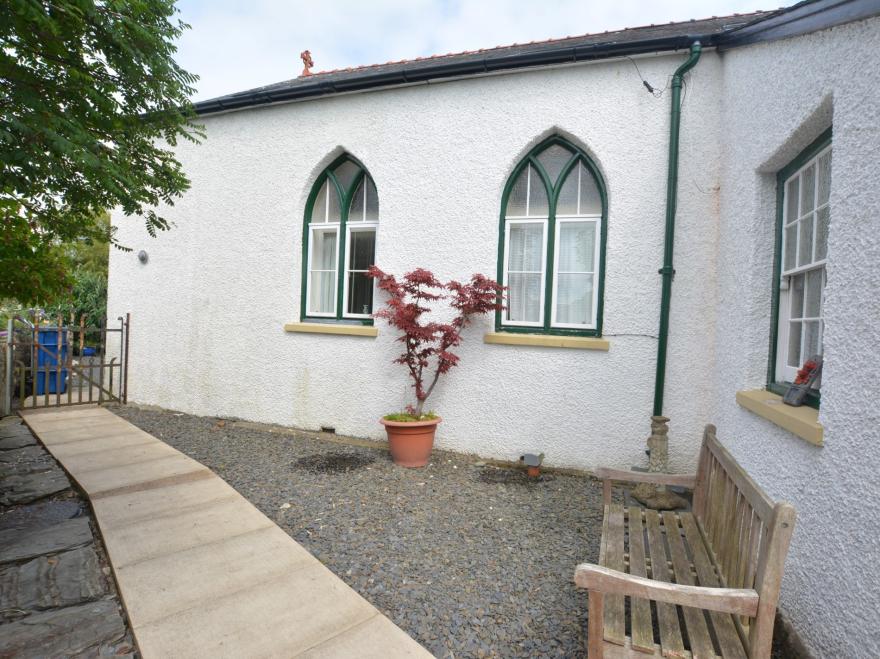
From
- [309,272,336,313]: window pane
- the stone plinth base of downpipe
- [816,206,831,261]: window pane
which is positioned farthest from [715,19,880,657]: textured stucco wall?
[309,272,336,313]: window pane

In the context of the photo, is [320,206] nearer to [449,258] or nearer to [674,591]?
[449,258]

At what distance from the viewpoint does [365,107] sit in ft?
21.1

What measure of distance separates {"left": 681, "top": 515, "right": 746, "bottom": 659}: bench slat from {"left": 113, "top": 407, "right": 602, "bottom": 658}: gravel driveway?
2.33ft

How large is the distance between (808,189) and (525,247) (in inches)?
117

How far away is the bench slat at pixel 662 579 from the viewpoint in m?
1.90

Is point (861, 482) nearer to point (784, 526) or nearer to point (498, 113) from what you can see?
point (784, 526)

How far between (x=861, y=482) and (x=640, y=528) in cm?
120

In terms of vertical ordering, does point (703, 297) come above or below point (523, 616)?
above

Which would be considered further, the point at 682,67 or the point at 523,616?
the point at 682,67

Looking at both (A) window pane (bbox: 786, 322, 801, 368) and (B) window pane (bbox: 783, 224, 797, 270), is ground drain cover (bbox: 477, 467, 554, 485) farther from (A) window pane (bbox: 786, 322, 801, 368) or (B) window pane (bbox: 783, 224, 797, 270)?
(B) window pane (bbox: 783, 224, 797, 270)

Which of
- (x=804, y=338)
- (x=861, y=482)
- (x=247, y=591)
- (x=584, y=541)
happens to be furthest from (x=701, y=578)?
(x=247, y=591)

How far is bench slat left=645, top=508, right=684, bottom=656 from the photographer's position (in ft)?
6.23

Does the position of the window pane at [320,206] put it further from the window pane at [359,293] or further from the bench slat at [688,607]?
the bench slat at [688,607]

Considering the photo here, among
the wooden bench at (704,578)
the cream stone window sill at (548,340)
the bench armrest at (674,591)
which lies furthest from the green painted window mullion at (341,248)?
the bench armrest at (674,591)
